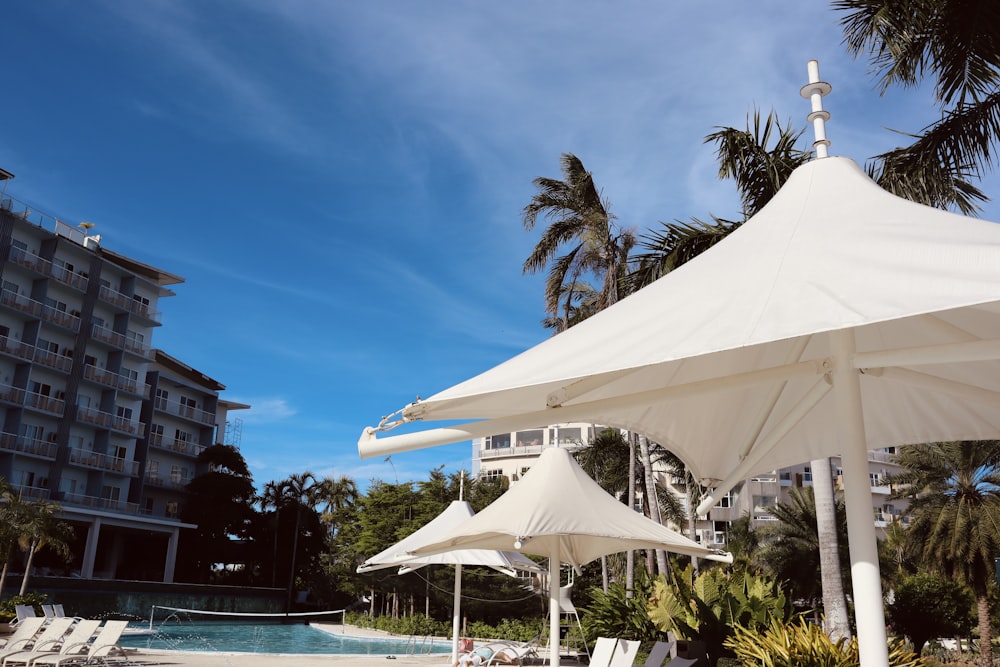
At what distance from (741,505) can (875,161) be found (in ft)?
186

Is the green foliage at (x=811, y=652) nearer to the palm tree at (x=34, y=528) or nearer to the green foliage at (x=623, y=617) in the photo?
the green foliage at (x=623, y=617)

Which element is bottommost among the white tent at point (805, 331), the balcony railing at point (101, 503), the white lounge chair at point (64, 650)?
the white lounge chair at point (64, 650)

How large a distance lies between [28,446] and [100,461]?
4.36 meters

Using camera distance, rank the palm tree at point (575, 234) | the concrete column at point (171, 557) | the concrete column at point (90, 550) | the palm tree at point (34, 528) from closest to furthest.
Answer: the palm tree at point (575, 234)
the palm tree at point (34, 528)
the concrete column at point (90, 550)
the concrete column at point (171, 557)

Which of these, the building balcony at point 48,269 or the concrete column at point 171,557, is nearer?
the building balcony at point 48,269

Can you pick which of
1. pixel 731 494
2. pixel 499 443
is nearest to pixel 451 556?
pixel 731 494

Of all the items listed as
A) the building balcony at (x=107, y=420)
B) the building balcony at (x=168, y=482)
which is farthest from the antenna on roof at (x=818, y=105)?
the building balcony at (x=168, y=482)

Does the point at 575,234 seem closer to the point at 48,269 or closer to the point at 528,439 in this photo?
the point at 48,269

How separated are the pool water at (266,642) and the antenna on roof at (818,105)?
1955 cm

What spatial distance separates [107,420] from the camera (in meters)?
46.6

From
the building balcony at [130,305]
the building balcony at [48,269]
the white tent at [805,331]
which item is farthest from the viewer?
the building balcony at [130,305]

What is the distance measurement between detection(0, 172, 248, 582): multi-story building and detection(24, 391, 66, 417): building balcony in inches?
2.6

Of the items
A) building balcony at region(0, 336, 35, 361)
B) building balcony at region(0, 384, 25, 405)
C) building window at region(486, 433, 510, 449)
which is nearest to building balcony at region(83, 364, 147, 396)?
building balcony at region(0, 336, 35, 361)

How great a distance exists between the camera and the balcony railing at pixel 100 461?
4452 centimetres
